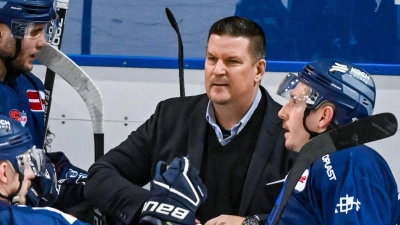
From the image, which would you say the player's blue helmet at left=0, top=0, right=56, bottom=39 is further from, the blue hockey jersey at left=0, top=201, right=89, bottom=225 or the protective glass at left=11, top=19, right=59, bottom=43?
the blue hockey jersey at left=0, top=201, right=89, bottom=225

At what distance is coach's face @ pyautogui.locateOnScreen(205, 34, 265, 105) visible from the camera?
2660mm

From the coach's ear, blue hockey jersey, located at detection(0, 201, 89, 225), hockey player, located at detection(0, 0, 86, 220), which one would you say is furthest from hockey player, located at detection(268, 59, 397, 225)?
hockey player, located at detection(0, 0, 86, 220)

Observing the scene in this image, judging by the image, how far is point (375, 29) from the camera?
139 inches

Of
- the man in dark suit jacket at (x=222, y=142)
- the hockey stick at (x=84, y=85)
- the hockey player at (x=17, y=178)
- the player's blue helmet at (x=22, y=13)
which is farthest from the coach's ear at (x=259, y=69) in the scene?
the hockey player at (x=17, y=178)

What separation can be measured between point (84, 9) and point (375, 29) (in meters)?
1.18

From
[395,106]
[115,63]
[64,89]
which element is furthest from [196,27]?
[395,106]

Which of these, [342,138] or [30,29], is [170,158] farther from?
[342,138]

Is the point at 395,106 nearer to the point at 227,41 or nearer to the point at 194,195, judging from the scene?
the point at 227,41

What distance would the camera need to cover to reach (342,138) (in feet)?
6.72

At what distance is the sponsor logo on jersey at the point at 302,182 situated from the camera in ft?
7.06

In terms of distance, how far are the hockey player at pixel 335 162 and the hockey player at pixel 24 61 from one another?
0.84m

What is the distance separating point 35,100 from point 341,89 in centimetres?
120

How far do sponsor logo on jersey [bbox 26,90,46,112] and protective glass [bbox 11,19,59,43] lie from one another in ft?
0.64

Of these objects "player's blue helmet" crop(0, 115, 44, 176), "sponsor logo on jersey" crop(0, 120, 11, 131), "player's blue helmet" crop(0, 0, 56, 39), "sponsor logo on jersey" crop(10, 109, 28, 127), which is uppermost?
"player's blue helmet" crop(0, 0, 56, 39)
